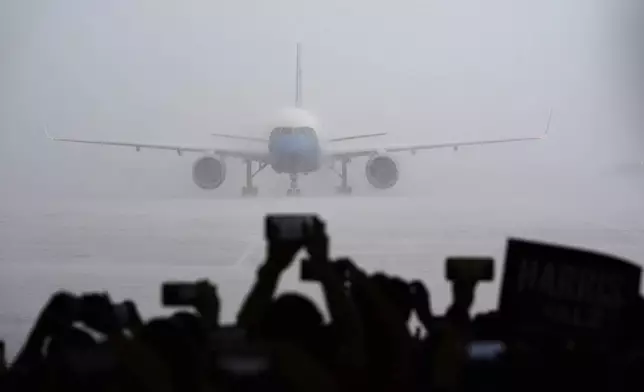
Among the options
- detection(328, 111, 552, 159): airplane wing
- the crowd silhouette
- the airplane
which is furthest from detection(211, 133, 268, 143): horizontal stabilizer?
the crowd silhouette

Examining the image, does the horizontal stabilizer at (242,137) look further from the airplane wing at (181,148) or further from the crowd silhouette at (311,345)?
the crowd silhouette at (311,345)

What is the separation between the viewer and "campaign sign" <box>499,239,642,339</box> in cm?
40

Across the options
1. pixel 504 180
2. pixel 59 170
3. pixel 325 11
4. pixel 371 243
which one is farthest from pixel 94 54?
pixel 504 180

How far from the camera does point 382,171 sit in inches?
38.1

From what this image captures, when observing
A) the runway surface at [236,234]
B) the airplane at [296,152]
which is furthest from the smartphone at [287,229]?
the airplane at [296,152]

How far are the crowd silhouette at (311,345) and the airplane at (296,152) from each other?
0.43 meters

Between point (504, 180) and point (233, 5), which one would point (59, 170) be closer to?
point (233, 5)

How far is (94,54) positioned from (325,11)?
0.29 meters

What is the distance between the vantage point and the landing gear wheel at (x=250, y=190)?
0.94 m

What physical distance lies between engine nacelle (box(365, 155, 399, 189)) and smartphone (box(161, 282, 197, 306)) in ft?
1.53

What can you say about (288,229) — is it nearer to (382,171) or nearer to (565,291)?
(565,291)

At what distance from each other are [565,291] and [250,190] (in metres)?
0.59

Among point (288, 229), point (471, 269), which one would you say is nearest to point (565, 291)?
point (471, 269)

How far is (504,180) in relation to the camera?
0.93 m
